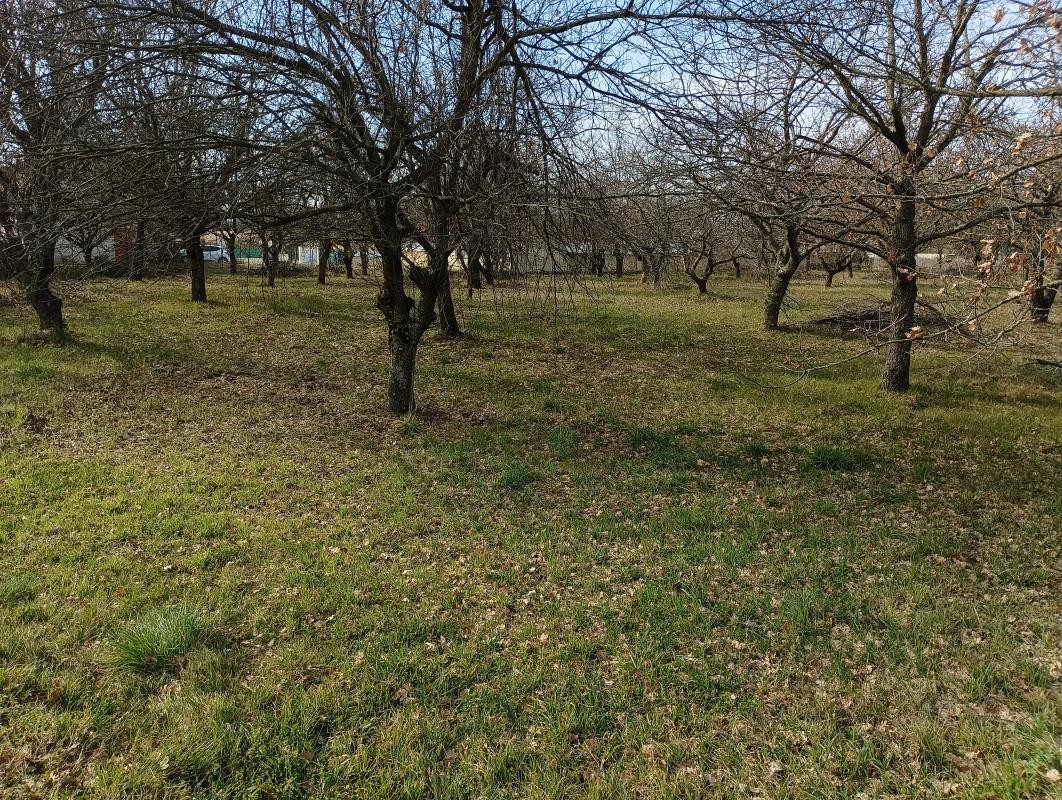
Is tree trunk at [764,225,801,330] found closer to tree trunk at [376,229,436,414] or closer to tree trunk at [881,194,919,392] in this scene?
tree trunk at [881,194,919,392]

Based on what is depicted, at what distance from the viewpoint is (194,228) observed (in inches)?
205

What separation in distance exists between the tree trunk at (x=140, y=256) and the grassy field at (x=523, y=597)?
6.22ft

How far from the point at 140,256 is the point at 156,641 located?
12.4 ft

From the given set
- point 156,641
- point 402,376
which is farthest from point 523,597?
point 402,376

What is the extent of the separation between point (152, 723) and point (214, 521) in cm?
228

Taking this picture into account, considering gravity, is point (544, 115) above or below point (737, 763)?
above

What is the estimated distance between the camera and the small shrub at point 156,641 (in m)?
3.20

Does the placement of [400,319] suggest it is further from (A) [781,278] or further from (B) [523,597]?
(A) [781,278]

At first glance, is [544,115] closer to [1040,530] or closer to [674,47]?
[674,47]

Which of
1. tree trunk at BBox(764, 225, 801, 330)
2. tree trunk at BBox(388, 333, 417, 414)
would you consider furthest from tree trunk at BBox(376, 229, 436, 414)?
tree trunk at BBox(764, 225, 801, 330)

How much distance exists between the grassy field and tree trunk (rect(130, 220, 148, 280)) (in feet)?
6.22

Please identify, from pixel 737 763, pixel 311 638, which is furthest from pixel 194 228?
pixel 737 763

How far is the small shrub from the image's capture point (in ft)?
10.5

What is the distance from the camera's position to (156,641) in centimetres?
328
